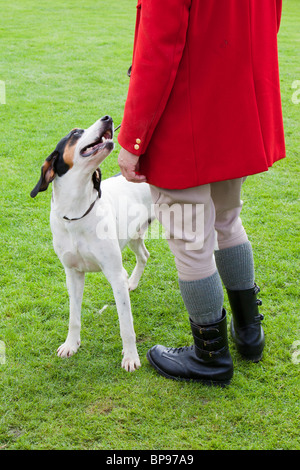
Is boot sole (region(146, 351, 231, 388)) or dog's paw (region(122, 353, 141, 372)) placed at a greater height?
boot sole (region(146, 351, 231, 388))

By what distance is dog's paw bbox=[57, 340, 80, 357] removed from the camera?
322cm

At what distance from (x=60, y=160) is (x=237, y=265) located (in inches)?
42.9

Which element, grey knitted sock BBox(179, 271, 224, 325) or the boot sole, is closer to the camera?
grey knitted sock BBox(179, 271, 224, 325)

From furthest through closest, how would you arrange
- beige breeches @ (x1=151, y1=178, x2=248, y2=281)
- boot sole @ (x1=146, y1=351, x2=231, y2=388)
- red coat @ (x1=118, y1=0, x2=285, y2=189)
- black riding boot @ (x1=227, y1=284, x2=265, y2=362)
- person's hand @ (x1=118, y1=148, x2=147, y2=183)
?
black riding boot @ (x1=227, y1=284, x2=265, y2=362), boot sole @ (x1=146, y1=351, x2=231, y2=388), beige breeches @ (x1=151, y1=178, x2=248, y2=281), person's hand @ (x1=118, y1=148, x2=147, y2=183), red coat @ (x1=118, y1=0, x2=285, y2=189)

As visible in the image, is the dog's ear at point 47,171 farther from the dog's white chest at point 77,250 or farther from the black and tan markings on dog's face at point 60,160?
the dog's white chest at point 77,250

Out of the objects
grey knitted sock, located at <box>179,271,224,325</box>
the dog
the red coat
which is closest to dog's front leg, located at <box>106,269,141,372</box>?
the dog

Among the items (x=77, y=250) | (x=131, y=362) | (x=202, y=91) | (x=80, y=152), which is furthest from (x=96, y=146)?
(x=131, y=362)

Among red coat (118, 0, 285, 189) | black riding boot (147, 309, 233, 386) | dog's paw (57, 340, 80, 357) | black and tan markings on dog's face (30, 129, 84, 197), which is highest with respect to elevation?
red coat (118, 0, 285, 189)

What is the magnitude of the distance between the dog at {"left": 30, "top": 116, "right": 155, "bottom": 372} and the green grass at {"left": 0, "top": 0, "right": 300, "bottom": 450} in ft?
0.72

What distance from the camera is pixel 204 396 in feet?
9.30

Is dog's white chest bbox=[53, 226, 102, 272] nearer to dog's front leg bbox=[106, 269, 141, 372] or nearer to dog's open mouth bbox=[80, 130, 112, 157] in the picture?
dog's front leg bbox=[106, 269, 141, 372]
